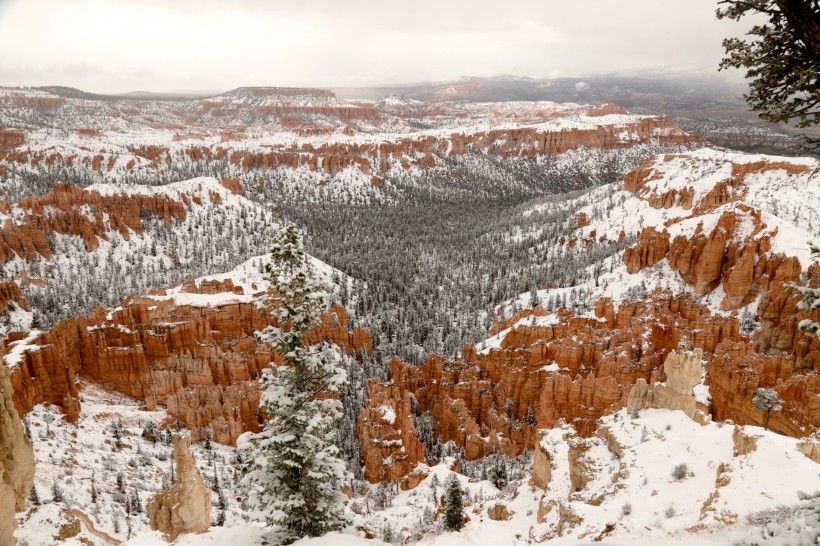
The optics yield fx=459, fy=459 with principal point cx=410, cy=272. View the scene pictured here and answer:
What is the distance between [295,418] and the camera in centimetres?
1233

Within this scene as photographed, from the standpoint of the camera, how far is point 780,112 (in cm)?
899

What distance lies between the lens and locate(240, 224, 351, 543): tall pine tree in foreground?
12227mm

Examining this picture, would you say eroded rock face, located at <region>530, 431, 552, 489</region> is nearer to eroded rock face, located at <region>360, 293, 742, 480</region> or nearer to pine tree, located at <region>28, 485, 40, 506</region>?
eroded rock face, located at <region>360, 293, 742, 480</region>

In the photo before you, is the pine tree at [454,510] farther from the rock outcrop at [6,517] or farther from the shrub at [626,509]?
the rock outcrop at [6,517]

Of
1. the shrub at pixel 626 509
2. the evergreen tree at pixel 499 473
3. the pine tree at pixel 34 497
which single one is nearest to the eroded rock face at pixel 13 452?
the pine tree at pixel 34 497

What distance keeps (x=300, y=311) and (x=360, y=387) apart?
48540 millimetres

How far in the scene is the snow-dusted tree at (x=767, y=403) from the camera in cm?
3297

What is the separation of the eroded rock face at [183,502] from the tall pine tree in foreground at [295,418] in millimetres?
10636

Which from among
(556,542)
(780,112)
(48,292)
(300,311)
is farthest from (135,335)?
(780,112)

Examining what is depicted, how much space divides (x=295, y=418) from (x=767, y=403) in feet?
119

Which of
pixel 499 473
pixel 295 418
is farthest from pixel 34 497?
pixel 499 473

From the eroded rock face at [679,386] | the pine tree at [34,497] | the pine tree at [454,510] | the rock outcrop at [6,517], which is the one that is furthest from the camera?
the eroded rock face at [679,386]

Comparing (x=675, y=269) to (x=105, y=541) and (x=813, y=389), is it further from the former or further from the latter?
(x=105, y=541)

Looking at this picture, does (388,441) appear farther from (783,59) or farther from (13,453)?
(783,59)
